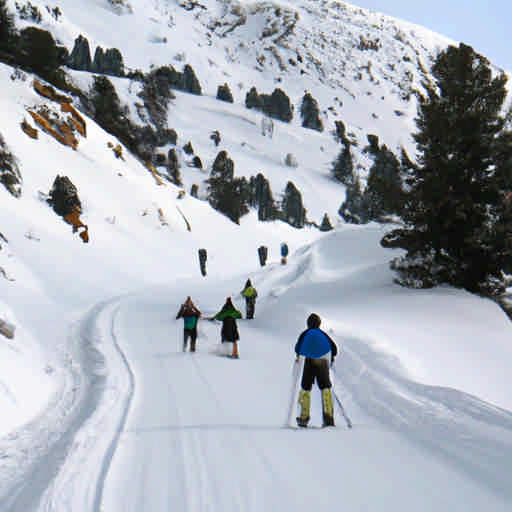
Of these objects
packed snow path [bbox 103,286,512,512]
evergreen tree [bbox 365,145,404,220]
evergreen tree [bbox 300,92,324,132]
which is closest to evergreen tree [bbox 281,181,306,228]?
evergreen tree [bbox 300,92,324,132]

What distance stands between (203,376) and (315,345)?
330cm

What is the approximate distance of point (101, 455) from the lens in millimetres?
4934

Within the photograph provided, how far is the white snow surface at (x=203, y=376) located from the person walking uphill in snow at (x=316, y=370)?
1.05 feet

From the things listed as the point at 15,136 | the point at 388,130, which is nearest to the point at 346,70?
the point at 388,130

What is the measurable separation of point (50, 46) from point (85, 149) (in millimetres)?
12826

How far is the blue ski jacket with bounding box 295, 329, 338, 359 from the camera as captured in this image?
639cm

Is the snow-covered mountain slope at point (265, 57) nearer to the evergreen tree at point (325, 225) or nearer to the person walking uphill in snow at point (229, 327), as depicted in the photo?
the evergreen tree at point (325, 225)

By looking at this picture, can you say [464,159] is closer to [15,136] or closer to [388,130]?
[15,136]

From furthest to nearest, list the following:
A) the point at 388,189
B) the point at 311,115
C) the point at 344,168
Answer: the point at 311,115, the point at 344,168, the point at 388,189

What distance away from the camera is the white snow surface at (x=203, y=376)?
14.3 ft

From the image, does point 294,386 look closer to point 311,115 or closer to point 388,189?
point 388,189

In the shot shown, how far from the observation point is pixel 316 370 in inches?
251

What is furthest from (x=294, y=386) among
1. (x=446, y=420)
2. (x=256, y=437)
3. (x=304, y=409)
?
(x=446, y=420)

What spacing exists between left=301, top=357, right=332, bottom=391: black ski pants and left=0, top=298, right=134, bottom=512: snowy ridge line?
2787mm
